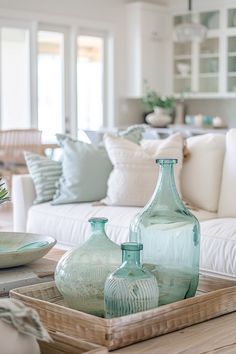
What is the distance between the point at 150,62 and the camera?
926 cm

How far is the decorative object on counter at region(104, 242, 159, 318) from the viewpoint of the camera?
186 centimetres

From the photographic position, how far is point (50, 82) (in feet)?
28.2

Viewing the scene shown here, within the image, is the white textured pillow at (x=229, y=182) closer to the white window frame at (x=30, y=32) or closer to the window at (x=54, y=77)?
the window at (x=54, y=77)

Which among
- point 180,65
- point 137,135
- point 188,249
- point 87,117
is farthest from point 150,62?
point 188,249

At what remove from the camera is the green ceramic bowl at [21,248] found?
102 inches

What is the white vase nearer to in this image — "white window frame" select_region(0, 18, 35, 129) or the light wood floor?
"white window frame" select_region(0, 18, 35, 129)

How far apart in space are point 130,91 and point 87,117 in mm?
705

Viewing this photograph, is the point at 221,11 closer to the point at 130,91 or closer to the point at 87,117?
the point at 130,91

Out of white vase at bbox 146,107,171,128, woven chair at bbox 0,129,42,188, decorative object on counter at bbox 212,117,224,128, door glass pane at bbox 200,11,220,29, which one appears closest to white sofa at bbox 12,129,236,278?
woven chair at bbox 0,129,42,188

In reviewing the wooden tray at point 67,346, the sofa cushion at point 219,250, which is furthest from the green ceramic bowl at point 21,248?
the sofa cushion at point 219,250

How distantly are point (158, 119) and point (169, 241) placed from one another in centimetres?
685

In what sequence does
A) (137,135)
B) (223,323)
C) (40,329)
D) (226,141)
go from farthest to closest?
(137,135) < (226,141) < (223,323) < (40,329)

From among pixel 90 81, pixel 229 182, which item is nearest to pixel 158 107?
pixel 90 81

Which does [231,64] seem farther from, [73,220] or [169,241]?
[169,241]
